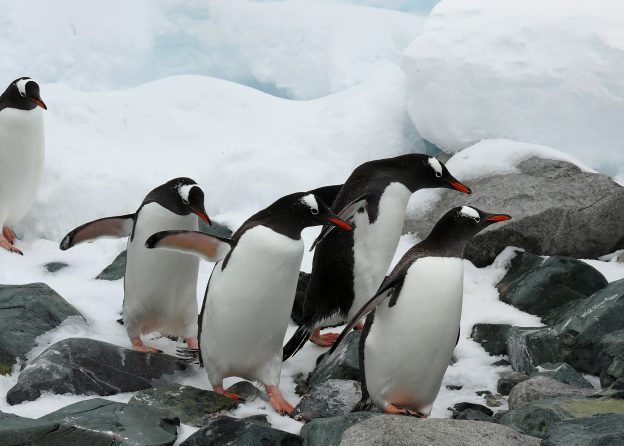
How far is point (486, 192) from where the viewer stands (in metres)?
4.96

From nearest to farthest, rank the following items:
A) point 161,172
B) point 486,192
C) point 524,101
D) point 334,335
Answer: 1. point 334,335
2. point 486,192
3. point 524,101
4. point 161,172

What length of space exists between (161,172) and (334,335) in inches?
95.0

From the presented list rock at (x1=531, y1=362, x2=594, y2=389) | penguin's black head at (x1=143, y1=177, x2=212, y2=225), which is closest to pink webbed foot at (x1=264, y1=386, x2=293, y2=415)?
penguin's black head at (x1=143, y1=177, x2=212, y2=225)

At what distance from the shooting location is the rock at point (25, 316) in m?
3.58

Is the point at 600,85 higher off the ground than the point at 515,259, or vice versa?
the point at 600,85

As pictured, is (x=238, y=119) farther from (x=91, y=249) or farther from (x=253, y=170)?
(x=91, y=249)

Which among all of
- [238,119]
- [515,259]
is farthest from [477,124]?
[238,119]

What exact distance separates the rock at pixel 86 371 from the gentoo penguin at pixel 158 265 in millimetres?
305

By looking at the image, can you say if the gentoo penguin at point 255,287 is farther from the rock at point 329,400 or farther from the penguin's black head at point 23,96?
the penguin's black head at point 23,96

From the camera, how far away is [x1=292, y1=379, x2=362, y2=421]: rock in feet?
10.5

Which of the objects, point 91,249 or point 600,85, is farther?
point 600,85

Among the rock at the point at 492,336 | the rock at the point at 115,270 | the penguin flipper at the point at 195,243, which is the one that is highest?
the penguin flipper at the point at 195,243

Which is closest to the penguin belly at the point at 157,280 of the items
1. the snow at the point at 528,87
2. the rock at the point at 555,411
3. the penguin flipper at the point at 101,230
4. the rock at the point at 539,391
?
the penguin flipper at the point at 101,230

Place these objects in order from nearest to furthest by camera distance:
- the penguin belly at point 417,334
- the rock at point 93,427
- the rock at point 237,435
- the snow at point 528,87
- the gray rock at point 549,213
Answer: the rock at point 93,427 → the rock at point 237,435 → the penguin belly at point 417,334 → the gray rock at point 549,213 → the snow at point 528,87
